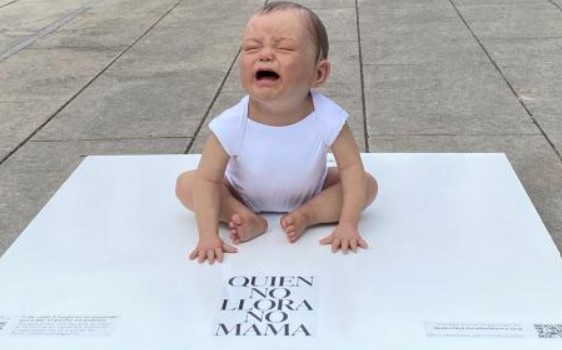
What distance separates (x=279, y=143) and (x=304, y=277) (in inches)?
20.9

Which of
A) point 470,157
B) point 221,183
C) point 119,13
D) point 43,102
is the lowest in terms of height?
point 119,13

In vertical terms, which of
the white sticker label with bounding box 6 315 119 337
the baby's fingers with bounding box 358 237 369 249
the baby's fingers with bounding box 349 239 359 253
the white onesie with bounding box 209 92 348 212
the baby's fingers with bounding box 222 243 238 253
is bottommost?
the baby's fingers with bounding box 358 237 369 249

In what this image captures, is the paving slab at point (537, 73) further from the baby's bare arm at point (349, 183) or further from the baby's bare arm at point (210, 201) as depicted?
the baby's bare arm at point (210, 201)

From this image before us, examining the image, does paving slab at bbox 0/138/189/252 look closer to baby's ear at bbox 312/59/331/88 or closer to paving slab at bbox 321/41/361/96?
paving slab at bbox 321/41/361/96

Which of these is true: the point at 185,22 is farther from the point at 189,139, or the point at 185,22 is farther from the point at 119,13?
the point at 189,139

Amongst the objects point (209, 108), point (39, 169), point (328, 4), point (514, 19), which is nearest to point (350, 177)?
point (39, 169)

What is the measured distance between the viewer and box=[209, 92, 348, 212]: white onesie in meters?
2.83


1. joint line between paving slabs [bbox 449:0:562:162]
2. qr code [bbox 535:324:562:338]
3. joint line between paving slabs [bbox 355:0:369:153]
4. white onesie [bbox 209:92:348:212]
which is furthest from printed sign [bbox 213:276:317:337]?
joint line between paving slabs [bbox 449:0:562:162]

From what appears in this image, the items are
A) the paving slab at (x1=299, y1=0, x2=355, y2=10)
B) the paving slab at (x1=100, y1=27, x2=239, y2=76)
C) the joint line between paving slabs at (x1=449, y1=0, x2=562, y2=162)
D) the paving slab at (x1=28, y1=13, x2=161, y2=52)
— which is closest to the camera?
the joint line between paving slabs at (x1=449, y1=0, x2=562, y2=162)

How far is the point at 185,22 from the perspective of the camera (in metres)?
7.72

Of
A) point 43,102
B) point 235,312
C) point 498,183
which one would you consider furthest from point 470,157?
point 43,102

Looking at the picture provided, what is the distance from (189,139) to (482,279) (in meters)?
2.40

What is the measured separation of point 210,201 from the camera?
2807 mm

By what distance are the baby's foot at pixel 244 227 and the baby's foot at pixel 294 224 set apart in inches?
3.8
